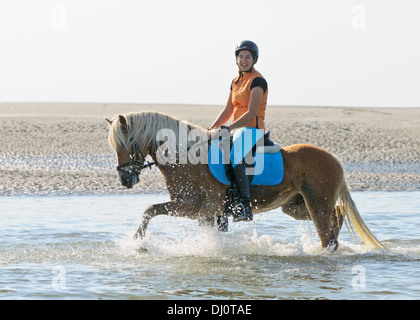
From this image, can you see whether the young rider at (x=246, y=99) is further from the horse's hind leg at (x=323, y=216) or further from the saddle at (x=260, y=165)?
the horse's hind leg at (x=323, y=216)

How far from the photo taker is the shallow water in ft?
21.2

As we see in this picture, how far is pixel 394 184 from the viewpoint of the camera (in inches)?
626

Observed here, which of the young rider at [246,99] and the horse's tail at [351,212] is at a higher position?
the young rider at [246,99]

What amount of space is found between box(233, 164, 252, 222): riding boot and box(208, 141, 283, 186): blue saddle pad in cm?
19

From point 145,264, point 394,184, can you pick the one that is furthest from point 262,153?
point 394,184

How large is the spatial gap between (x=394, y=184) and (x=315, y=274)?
9387 millimetres

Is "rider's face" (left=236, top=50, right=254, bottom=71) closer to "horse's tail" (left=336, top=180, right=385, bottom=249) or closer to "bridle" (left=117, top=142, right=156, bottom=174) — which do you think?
"bridle" (left=117, top=142, right=156, bottom=174)

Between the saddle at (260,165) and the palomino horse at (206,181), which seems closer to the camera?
the palomino horse at (206,181)

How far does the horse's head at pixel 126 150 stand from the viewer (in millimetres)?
7090

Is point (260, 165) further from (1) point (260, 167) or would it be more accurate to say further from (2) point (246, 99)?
(2) point (246, 99)

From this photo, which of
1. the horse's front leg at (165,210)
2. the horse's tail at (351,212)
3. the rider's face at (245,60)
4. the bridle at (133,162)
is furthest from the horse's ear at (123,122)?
the horse's tail at (351,212)

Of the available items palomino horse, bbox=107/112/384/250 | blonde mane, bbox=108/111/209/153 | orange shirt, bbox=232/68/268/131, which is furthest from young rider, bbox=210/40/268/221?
blonde mane, bbox=108/111/209/153

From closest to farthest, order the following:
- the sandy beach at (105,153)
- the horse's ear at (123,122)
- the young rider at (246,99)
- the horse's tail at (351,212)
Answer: the horse's ear at (123,122) → the young rider at (246,99) → the horse's tail at (351,212) → the sandy beach at (105,153)
